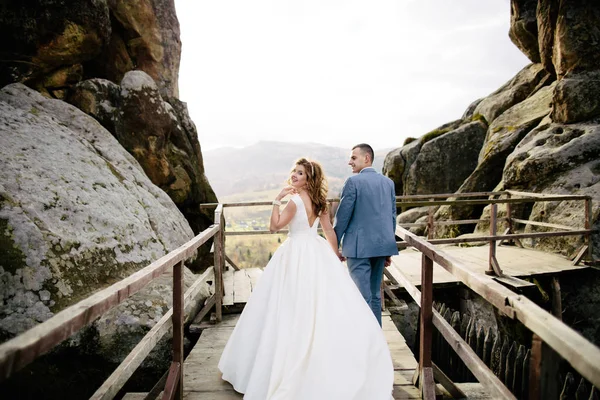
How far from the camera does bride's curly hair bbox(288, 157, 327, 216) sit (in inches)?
134

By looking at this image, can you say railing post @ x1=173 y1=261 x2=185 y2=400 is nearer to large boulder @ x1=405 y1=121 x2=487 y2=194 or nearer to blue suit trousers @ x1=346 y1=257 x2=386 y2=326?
blue suit trousers @ x1=346 y1=257 x2=386 y2=326

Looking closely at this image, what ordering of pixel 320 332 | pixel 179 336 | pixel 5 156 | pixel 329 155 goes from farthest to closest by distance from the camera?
pixel 329 155, pixel 5 156, pixel 179 336, pixel 320 332

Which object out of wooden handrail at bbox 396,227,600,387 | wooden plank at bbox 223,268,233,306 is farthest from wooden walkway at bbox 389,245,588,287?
wooden handrail at bbox 396,227,600,387

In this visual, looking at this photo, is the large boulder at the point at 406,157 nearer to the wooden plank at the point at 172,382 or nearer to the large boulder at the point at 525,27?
the large boulder at the point at 525,27

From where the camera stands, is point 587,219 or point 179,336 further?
point 587,219

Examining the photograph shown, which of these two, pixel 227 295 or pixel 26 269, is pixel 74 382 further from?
pixel 227 295

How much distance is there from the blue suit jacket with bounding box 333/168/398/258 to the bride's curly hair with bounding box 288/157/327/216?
0.95 feet

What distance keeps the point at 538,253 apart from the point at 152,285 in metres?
9.39

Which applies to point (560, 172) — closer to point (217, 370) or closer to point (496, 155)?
point (496, 155)

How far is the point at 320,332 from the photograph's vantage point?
2725 millimetres

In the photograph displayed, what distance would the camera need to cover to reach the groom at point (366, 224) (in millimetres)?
3572

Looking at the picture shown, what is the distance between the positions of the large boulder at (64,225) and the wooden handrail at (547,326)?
3324 mm

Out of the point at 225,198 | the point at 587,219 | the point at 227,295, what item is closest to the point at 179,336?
the point at 227,295

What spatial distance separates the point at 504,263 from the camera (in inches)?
325
